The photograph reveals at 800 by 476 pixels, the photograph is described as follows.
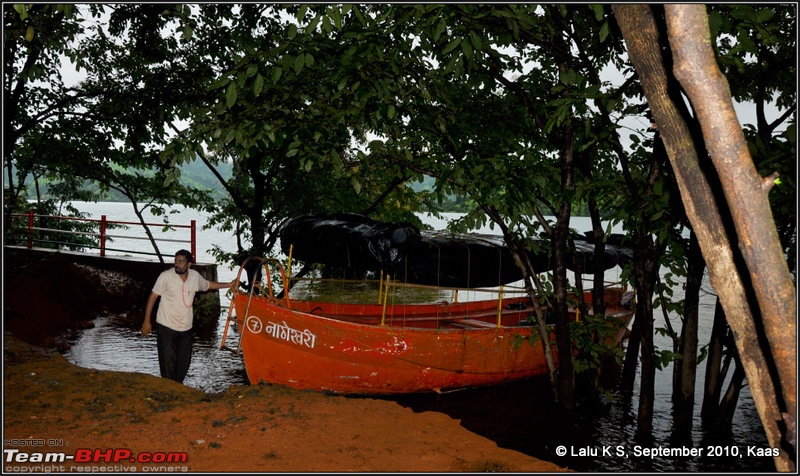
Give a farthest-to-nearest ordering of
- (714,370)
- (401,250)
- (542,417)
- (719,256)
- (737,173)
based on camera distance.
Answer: (542,417), (401,250), (714,370), (719,256), (737,173)

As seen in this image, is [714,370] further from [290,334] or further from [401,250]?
[290,334]

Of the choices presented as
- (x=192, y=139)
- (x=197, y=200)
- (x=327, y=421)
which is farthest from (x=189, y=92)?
(x=327, y=421)

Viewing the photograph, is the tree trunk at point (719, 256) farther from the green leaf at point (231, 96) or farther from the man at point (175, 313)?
the man at point (175, 313)

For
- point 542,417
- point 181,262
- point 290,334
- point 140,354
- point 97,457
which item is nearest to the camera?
point 97,457

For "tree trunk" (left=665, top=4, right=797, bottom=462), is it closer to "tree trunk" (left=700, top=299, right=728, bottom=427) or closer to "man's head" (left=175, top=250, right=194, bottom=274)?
"man's head" (left=175, top=250, right=194, bottom=274)

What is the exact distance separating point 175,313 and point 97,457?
2.77 metres

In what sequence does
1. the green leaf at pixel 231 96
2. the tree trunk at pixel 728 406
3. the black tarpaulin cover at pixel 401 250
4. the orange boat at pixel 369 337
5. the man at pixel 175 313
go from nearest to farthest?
the green leaf at pixel 231 96, the man at pixel 175 313, the tree trunk at pixel 728 406, the black tarpaulin cover at pixel 401 250, the orange boat at pixel 369 337

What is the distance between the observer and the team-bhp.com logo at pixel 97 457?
4684 millimetres

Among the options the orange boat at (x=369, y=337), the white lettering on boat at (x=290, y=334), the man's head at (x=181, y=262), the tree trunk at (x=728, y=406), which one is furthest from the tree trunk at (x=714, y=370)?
the man's head at (x=181, y=262)

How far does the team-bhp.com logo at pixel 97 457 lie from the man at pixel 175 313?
2508 mm

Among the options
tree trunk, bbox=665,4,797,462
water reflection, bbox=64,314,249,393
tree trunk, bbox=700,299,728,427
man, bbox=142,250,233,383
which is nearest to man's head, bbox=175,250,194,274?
man, bbox=142,250,233,383

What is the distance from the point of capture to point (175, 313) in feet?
24.3

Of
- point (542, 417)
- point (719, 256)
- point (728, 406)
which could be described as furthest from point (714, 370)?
point (719, 256)

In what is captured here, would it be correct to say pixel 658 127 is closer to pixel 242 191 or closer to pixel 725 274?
pixel 725 274
